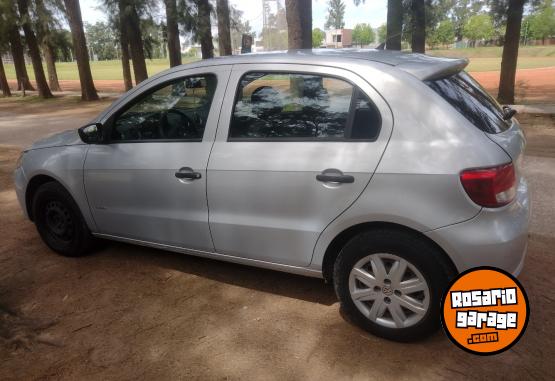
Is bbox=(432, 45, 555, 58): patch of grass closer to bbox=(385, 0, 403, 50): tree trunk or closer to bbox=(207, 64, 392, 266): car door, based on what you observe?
bbox=(385, 0, 403, 50): tree trunk

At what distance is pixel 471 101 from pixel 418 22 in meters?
12.1

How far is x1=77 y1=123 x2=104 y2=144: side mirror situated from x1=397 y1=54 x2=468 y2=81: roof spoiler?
7.95 ft

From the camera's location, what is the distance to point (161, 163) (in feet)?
11.4

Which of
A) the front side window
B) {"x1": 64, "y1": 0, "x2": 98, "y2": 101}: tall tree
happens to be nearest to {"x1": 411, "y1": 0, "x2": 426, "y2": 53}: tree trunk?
the front side window

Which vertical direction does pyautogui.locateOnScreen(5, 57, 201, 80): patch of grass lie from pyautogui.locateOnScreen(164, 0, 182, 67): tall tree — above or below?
below

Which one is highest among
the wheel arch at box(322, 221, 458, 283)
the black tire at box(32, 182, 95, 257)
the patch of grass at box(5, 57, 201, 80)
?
the wheel arch at box(322, 221, 458, 283)

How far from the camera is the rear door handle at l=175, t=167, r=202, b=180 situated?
10.8 feet

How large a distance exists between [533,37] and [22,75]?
76634 millimetres

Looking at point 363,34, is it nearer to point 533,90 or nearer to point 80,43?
point 533,90

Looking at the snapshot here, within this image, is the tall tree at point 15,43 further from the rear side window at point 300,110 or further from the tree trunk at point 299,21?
the rear side window at point 300,110

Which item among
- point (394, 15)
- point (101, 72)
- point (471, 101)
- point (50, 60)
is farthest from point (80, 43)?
point (101, 72)

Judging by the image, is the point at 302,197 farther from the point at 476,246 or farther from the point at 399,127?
the point at 476,246

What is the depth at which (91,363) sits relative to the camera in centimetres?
282

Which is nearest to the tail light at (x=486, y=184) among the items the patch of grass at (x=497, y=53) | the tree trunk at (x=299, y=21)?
the tree trunk at (x=299, y=21)
